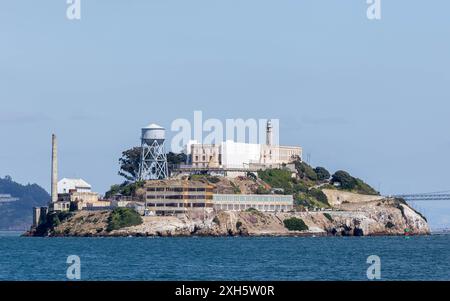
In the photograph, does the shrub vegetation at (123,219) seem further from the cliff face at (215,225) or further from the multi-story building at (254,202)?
the multi-story building at (254,202)

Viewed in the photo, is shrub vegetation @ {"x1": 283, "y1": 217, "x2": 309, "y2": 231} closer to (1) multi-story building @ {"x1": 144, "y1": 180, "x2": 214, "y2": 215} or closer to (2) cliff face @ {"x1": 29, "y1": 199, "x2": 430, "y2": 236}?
(2) cliff face @ {"x1": 29, "y1": 199, "x2": 430, "y2": 236}

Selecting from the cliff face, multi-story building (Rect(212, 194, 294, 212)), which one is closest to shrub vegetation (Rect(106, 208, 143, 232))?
the cliff face

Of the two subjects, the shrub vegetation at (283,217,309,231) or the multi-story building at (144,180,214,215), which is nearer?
the multi-story building at (144,180,214,215)

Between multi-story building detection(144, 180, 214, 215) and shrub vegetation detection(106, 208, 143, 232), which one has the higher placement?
multi-story building detection(144, 180, 214, 215)

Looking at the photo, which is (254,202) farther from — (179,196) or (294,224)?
(179,196)

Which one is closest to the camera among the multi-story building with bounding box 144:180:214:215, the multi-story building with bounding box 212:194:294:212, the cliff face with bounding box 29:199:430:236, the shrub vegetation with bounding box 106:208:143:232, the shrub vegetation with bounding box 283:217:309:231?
the shrub vegetation with bounding box 106:208:143:232

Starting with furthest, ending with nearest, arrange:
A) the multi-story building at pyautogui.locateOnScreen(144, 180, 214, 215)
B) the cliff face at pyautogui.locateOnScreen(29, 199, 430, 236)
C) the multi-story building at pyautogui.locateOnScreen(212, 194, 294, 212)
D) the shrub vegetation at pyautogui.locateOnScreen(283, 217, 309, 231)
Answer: the shrub vegetation at pyautogui.locateOnScreen(283, 217, 309, 231), the multi-story building at pyautogui.locateOnScreen(212, 194, 294, 212), the multi-story building at pyautogui.locateOnScreen(144, 180, 214, 215), the cliff face at pyautogui.locateOnScreen(29, 199, 430, 236)

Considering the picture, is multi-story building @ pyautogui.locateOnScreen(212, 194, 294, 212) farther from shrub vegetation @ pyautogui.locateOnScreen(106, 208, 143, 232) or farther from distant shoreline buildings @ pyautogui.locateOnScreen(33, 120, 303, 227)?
shrub vegetation @ pyautogui.locateOnScreen(106, 208, 143, 232)

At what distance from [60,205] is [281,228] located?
1590 inches

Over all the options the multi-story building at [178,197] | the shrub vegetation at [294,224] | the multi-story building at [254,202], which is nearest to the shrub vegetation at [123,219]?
the multi-story building at [178,197]

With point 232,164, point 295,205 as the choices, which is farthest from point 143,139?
point 295,205

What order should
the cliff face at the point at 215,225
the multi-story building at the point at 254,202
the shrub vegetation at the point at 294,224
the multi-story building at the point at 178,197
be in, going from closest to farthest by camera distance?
the cliff face at the point at 215,225
the multi-story building at the point at 178,197
the multi-story building at the point at 254,202
the shrub vegetation at the point at 294,224

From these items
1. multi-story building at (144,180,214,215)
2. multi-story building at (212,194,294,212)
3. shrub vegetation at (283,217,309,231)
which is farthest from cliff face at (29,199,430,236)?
multi-story building at (212,194,294,212)

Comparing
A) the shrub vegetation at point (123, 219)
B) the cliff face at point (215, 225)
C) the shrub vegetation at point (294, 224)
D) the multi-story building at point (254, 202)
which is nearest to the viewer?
the shrub vegetation at point (123, 219)
